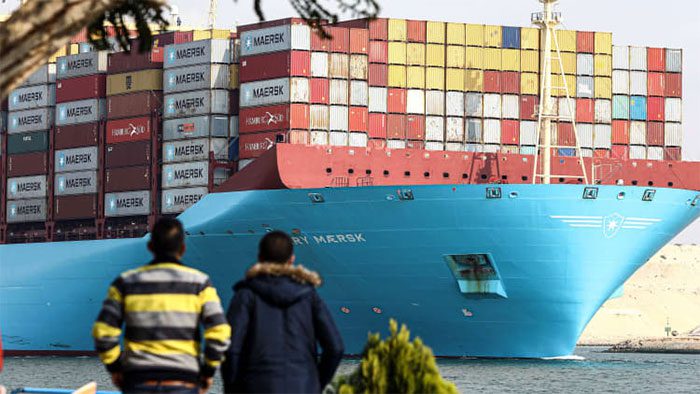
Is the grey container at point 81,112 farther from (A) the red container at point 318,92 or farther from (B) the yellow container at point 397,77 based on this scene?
(B) the yellow container at point 397,77

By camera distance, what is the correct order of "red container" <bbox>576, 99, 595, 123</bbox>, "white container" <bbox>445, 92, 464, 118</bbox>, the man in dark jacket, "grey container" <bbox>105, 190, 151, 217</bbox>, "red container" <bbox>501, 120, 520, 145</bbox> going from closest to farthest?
1. the man in dark jacket
2. "white container" <bbox>445, 92, 464, 118</bbox>
3. "red container" <bbox>501, 120, 520, 145</bbox>
4. "grey container" <bbox>105, 190, 151, 217</bbox>
5. "red container" <bbox>576, 99, 595, 123</bbox>

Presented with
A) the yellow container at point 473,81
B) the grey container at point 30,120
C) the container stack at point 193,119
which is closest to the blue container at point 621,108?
the yellow container at point 473,81

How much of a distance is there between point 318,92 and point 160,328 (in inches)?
1386

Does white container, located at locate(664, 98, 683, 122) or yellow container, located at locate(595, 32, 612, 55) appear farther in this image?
white container, located at locate(664, 98, 683, 122)

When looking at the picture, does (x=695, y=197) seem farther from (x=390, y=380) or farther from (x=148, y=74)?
(x=390, y=380)

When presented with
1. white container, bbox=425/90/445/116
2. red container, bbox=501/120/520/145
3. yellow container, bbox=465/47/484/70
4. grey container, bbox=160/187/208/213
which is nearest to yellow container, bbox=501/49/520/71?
yellow container, bbox=465/47/484/70

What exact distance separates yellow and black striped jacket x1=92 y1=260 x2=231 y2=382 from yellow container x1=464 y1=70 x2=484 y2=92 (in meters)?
37.3

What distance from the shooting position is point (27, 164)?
166 ft

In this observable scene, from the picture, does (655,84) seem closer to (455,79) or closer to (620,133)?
(620,133)

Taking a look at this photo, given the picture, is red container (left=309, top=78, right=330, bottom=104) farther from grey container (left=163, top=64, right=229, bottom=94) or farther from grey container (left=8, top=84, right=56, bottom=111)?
grey container (left=8, top=84, right=56, bottom=111)

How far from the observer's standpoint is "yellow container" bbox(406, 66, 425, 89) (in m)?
43.4

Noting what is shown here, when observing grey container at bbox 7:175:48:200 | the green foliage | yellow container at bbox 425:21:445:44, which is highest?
yellow container at bbox 425:21:445:44

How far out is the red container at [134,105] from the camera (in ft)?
153

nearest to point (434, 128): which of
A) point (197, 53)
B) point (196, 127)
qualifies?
point (196, 127)
